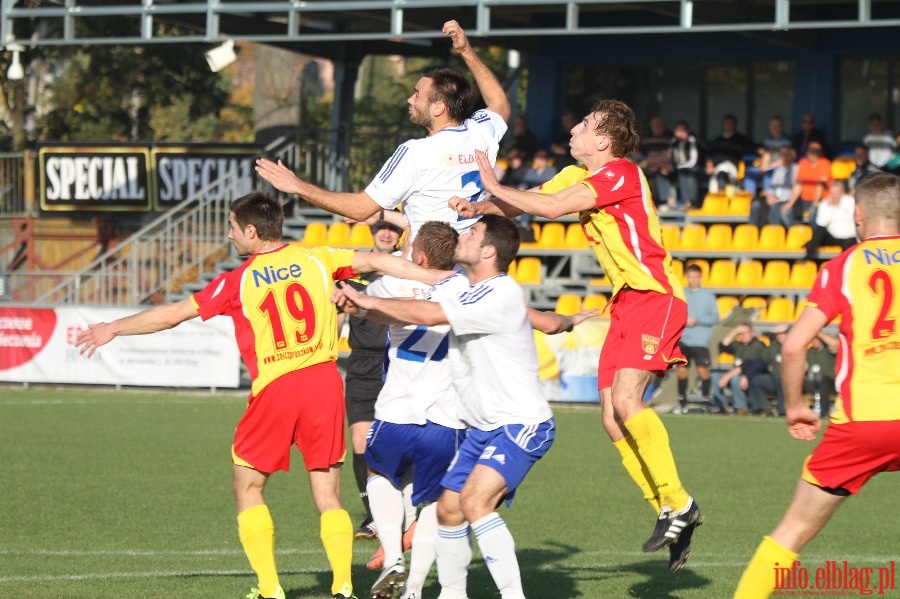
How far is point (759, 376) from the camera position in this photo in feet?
63.2

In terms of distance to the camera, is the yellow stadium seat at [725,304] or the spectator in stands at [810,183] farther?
the spectator in stands at [810,183]

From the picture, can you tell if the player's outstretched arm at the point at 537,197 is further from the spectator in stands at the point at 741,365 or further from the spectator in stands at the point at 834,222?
the spectator in stands at the point at 834,222

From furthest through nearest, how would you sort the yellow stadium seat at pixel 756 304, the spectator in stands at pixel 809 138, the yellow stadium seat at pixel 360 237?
1. the yellow stadium seat at pixel 360 237
2. the spectator in stands at pixel 809 138
3. the yellow stadium seat at pixel 756 304

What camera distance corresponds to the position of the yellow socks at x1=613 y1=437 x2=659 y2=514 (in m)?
7.89

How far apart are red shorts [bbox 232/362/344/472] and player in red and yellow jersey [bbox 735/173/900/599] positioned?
243 cm

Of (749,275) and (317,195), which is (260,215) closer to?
(317,195)

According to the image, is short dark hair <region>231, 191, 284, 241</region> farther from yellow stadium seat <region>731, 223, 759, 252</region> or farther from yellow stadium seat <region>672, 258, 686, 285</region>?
yellow stadium seat <region>731, 223, 759, 252</region>

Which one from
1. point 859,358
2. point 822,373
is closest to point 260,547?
point 859,358

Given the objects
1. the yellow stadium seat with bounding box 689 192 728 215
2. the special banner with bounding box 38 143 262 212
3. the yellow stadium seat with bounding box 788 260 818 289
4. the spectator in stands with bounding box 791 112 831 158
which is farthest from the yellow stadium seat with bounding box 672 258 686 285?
the special banner with bounding box 38 143 262 212

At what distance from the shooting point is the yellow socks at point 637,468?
7891mm

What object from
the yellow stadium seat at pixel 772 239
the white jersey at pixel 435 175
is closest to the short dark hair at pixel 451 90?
the white jersey at pixel 435 175

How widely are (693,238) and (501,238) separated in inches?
621

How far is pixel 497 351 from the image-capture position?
709cm

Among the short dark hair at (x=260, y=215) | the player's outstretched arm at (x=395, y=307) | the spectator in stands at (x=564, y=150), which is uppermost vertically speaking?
the spectator in stands at (x=564, y=150)
